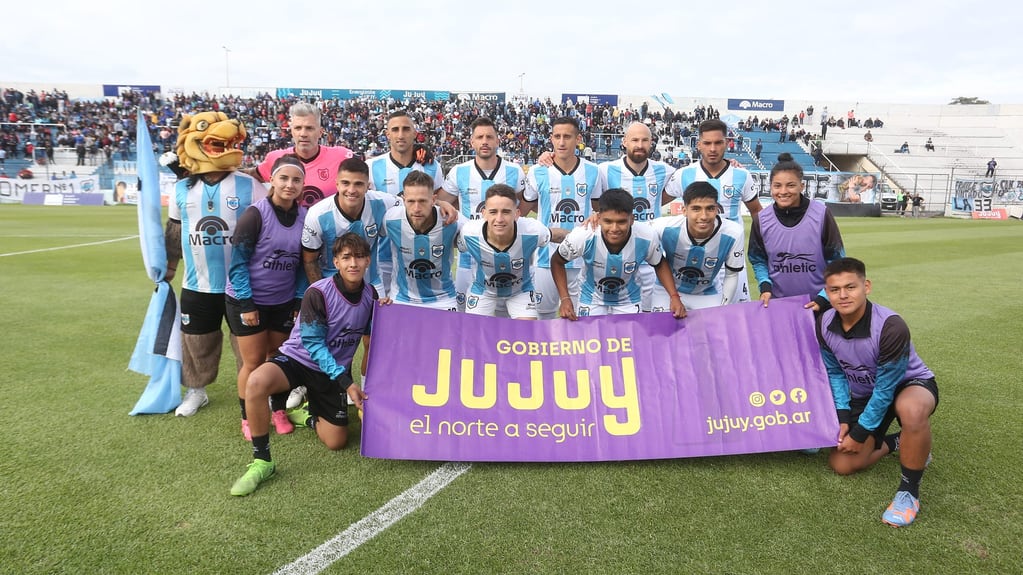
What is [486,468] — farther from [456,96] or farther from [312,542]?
[456,96]

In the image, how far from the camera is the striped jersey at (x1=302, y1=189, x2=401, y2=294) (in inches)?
174

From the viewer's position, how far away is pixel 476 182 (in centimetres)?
579

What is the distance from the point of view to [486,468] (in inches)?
145

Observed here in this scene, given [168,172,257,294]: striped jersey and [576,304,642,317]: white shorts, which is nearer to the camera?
[168,172,257,294]: striped jersey

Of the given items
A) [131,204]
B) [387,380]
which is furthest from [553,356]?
[131,204]

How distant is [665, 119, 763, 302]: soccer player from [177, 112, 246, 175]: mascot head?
4.24 m

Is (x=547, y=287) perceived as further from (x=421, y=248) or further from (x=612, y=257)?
(x=421, y=248)

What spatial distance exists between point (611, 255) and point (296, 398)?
9.88 ft

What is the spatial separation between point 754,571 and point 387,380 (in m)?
2.50

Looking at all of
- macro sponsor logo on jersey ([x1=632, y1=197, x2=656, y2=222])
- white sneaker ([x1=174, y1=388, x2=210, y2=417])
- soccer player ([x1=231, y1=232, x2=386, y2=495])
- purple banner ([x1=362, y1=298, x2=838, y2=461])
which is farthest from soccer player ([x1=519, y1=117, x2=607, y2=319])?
white sneaker ([x1=174, y1=388, x2=210, y2=417])

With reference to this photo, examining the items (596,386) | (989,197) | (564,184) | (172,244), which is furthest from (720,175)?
(989,197)

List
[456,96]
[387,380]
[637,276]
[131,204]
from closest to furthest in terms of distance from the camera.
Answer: [387,380]
[637,276]
[131,204]
[456,96]

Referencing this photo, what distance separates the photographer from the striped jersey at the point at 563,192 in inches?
232

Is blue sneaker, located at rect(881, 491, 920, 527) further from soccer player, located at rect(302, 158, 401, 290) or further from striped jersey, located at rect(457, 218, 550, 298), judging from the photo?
soccer player, located at rect(302, 158, 401, 290)
